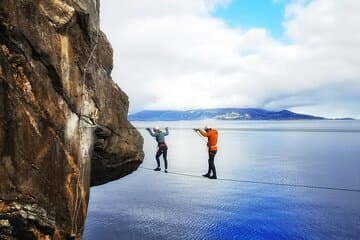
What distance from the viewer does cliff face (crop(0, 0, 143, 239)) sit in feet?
40.0

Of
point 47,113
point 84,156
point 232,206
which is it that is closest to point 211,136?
point 84,156

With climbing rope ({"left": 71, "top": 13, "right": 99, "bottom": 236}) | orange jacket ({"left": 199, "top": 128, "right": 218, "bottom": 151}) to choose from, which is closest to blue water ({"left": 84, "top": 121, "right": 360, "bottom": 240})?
orange jacket ({"left": 199, "top": 128, "right": 218, "bottom": 151})

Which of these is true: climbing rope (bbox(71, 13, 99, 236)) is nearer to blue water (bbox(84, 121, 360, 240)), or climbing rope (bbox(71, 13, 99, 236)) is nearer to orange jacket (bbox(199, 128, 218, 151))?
orange jacket (bbox(199, 128, 218, 151))

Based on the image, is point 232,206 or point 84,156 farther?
point 232,206

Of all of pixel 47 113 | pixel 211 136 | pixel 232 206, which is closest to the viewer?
pixel 47 113

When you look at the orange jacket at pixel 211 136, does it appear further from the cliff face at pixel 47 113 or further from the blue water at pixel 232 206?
the cliff face at pixel 47 113

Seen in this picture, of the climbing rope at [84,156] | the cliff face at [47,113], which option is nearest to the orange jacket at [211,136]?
the cliff face at [47,113]

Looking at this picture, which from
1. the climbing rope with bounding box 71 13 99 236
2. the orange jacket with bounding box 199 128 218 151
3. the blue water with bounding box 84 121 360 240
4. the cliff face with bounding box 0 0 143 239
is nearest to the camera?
the cliff face with bounding box 0 0 143 239

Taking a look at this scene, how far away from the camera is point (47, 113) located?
44.4 feet

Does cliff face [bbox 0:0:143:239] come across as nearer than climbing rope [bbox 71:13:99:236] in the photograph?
Yes

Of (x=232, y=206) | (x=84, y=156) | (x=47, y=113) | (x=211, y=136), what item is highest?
(x=47, y=113)

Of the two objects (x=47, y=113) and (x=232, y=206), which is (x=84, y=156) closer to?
(x=47, y=113)

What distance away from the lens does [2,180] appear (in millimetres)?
12000

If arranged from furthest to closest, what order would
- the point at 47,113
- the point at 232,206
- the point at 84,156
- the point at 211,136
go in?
the point at 232,206 < the point at 211,136 < the point at 84,156 < the point at 47,113
